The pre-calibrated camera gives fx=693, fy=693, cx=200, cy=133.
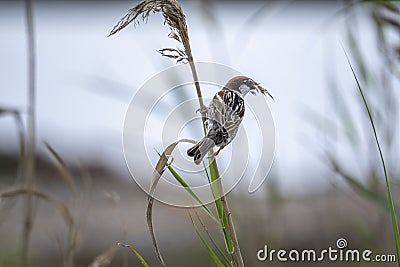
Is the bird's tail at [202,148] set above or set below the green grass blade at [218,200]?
above

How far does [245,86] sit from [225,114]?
0.09ft

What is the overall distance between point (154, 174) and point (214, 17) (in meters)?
0.44

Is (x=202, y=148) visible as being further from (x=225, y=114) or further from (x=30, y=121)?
(x=30, y=121)

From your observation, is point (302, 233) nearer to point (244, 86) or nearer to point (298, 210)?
point (298, 210)

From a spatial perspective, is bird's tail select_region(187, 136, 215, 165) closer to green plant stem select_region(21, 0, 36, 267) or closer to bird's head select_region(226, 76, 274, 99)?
bird's head select_region(226, 76, 274, 99)

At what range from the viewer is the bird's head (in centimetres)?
28

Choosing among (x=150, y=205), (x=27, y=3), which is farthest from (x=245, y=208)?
(x=150, y=205)

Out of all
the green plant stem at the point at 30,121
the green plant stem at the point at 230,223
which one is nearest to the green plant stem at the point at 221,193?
the green plant stem at the point at 230,223

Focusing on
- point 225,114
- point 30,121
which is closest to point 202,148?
point 225,114

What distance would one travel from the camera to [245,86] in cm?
28

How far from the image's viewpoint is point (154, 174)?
0.95 ft

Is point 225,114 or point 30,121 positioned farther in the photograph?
point 30,121

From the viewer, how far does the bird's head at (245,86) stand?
0.92 ft

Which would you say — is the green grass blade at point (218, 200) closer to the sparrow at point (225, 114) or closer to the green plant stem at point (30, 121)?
the sparrow at point (225, 114)
